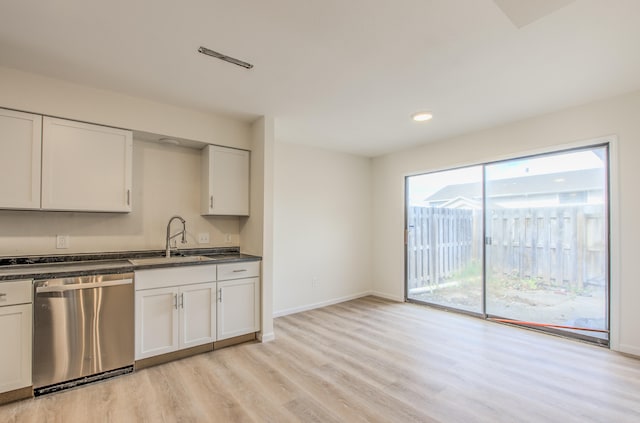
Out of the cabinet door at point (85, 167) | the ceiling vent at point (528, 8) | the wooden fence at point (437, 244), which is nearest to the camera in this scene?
the ceiling vent at point (528, 8)

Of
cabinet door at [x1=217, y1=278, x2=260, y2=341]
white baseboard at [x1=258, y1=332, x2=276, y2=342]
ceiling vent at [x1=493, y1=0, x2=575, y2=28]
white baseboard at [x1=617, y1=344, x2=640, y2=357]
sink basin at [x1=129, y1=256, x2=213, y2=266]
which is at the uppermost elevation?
ceiling vent at [x1=493, y1=0, x2=575, y2=28]

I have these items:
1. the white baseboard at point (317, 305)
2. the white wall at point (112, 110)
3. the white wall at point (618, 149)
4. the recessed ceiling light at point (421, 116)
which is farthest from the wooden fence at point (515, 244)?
the white wall at point (112, 110)

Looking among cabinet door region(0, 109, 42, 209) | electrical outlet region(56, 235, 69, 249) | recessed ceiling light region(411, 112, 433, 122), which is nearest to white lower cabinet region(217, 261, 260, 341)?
electrical outlet region(56, 235, 69, 249)

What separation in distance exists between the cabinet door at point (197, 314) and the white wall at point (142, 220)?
2.26 feet

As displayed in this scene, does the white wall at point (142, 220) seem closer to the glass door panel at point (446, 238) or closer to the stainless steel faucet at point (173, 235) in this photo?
the stainless steel faucet at point (173, 235)

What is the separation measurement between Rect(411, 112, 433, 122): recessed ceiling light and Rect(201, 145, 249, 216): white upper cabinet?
1908 mm

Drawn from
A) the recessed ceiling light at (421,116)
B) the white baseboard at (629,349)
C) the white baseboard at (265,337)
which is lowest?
the white baseboard at (265,337)

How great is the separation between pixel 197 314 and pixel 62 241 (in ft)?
4.37

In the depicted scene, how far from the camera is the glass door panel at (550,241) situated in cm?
308

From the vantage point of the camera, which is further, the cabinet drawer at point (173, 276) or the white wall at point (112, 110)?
the cabinet drawer at point (173, 276)

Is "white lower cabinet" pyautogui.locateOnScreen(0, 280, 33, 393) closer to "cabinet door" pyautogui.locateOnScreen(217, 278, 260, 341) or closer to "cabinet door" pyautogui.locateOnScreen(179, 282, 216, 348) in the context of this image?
"cabinet door" pyautogui.locateOnScreen(179, 282, 216, 348)

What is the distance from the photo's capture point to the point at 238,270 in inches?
122

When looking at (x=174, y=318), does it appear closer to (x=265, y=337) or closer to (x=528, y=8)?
(x=265, y=337)

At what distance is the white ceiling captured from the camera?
1694 mm
